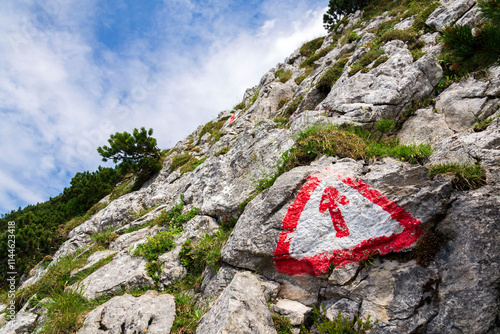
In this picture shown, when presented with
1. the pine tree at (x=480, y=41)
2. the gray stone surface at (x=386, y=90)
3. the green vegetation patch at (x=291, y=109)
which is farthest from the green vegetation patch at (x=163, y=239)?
the pine tree at (x=480, y=41)

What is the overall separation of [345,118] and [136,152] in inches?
656

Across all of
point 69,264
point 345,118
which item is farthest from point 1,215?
point 345,118

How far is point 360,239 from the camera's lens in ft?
15.4

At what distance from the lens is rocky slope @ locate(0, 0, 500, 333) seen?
12.4 feet

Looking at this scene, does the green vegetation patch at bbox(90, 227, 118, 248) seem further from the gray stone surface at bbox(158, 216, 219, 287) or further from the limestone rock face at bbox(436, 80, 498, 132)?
the limestone rock face at bbox(436, 80, 498, 132)

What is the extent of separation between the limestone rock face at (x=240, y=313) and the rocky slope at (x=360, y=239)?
25 mm

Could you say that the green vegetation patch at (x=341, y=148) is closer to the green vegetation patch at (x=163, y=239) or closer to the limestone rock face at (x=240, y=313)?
the green vegetation patch at (x=163, y=239)

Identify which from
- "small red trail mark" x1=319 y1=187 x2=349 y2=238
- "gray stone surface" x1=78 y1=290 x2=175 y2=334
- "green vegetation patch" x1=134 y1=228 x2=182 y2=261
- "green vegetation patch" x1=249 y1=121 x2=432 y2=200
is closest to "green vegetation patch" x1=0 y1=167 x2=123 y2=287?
A: "green vegetation patch" x1=134 y1=228 x2=182 y2=261

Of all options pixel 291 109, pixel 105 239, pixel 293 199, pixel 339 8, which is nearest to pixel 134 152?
pixel 105 239

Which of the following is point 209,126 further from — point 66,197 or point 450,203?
point 450,203

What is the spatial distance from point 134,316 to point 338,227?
504 cm

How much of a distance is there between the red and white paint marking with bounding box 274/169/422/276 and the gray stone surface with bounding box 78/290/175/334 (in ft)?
9.38

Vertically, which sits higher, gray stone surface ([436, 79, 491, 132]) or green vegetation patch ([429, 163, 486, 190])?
gray stone surface ([436, 79, 491, 132])

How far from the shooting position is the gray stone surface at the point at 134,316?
5.15 metres
